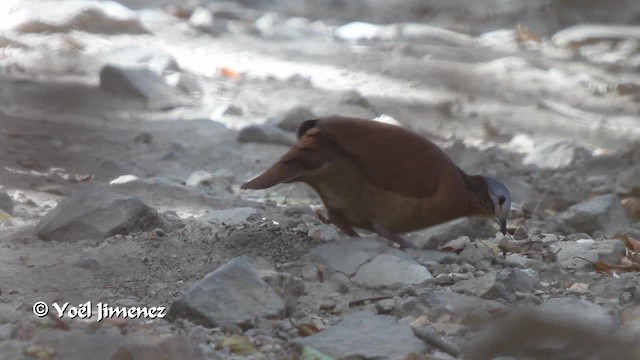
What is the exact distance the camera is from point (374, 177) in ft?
16.7

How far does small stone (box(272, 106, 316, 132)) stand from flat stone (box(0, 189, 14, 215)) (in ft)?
10.2

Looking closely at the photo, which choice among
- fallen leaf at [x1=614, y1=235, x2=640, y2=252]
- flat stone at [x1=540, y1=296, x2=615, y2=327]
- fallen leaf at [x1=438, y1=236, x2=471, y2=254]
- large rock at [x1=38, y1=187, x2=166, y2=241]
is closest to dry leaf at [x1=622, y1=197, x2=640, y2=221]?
fallen leaf at [x1=614, y1=235, x2=640, y2=252]

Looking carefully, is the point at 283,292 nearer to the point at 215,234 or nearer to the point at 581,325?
the point at 215,234

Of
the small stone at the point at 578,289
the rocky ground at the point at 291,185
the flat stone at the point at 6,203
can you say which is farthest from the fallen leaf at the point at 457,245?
the flat stone at the point at 6,203

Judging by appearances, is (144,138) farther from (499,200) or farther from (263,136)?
(499,200)

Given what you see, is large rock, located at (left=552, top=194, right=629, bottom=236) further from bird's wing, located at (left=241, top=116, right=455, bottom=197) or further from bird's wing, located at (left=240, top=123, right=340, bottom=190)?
bird's wing, located at (left=240, top=123, right=340, bottom=190)

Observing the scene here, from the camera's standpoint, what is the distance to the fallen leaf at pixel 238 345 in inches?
146

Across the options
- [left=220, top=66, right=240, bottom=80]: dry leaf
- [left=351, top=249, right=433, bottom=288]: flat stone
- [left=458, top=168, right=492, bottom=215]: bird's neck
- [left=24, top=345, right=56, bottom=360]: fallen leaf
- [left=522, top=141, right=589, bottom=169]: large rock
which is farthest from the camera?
[left=220, top=66, right=240, bottom=80]: dry leaf

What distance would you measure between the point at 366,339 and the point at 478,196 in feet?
6.09

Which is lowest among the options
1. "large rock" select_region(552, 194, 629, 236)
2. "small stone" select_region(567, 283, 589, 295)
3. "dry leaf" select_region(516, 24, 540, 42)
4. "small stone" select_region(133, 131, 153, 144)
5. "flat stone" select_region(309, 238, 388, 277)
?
"dry leaf" select_region(516, 24, 540, 42)

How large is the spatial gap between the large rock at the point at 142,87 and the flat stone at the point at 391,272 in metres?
3.87

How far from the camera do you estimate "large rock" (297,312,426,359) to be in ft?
11.8

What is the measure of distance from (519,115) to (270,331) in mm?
5642

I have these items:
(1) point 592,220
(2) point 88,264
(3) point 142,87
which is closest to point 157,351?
(2) point 88,264
